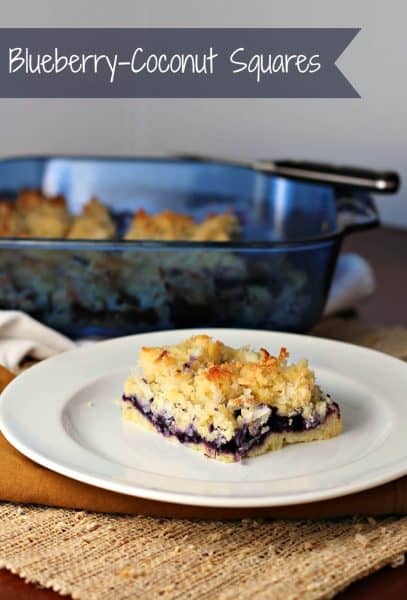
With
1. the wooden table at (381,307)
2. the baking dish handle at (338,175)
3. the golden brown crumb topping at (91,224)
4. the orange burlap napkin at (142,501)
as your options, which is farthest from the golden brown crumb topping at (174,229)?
the orange burlap napkin at (142,501)

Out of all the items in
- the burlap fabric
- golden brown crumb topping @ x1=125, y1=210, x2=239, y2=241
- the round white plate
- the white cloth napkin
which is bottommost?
the burlap fabric

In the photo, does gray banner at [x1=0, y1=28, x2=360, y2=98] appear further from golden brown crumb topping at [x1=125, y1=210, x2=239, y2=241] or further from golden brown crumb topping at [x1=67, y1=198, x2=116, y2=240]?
golden brown crumb topping at [x1=125, y1=210, x2=239, y2=241]

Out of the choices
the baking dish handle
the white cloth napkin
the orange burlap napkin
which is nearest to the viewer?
the orange burlap napkin

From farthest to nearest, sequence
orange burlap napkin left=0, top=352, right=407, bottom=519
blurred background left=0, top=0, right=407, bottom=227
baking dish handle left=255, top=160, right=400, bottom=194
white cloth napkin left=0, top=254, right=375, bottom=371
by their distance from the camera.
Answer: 1. blurred background left=0, top=0, right=407, bottom=227
2. baking dish handle left=255, top=160, right=400, bottom=194
3. white cloth napkin left=0, top=254, right=375, bottom=371
4. orange burlap napkin left=0, top=352, right=407, bottom=519

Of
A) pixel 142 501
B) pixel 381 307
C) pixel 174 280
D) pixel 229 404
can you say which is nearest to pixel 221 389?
pixel 229 404

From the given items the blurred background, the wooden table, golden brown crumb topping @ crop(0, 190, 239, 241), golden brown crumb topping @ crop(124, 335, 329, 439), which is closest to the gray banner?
the blurred background

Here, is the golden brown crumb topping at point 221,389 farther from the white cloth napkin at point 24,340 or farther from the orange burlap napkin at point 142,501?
the white cloth napkin at point 24,340

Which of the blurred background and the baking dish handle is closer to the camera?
the baking dish handle

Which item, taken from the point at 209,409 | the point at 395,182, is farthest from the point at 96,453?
the point at 395,182
